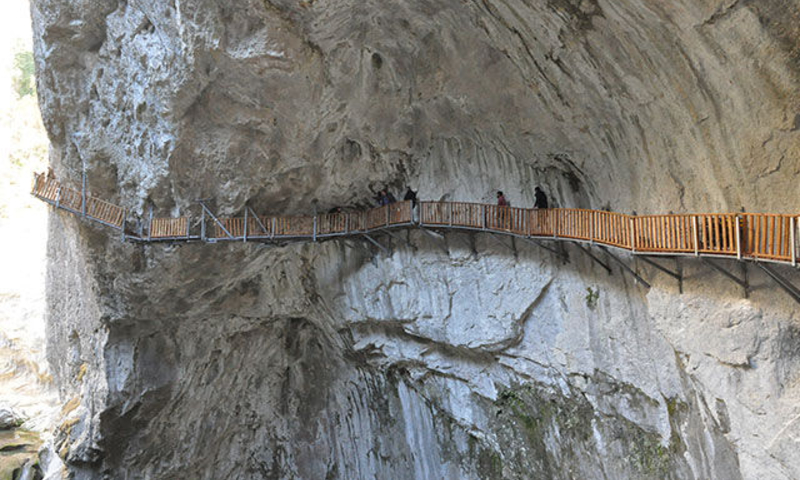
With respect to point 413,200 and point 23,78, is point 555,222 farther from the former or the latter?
point 23,78

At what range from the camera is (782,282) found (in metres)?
6.52

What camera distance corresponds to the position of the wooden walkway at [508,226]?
6.66 meters

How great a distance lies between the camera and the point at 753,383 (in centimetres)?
714

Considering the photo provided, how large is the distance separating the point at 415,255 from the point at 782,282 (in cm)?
942

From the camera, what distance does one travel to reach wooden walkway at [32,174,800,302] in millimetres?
6660

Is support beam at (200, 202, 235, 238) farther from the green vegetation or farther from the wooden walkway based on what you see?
the green vegetation

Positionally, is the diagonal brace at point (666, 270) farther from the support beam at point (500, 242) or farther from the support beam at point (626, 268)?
the support beam at point (500, 242)

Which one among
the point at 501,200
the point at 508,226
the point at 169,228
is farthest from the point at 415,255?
the point at 169,228

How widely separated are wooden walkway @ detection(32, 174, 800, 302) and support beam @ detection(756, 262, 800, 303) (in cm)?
6

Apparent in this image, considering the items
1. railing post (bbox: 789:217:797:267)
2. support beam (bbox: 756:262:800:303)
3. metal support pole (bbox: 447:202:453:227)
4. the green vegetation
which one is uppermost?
the green vegetation

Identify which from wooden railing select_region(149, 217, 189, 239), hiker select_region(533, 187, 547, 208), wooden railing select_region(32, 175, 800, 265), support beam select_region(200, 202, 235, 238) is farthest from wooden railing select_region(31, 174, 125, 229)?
hiker select_region(533, 187, 547, 208)

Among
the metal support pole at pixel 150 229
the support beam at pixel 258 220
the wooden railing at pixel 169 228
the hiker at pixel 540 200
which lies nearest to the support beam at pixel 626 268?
the hiker at pixel 540 200

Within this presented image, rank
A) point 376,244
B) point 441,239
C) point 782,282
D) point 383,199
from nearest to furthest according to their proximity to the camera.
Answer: point 782,282 → point 441,239 → point 383,199 → point 376,244

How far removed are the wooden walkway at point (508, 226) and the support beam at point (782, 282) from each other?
0.18 feet
